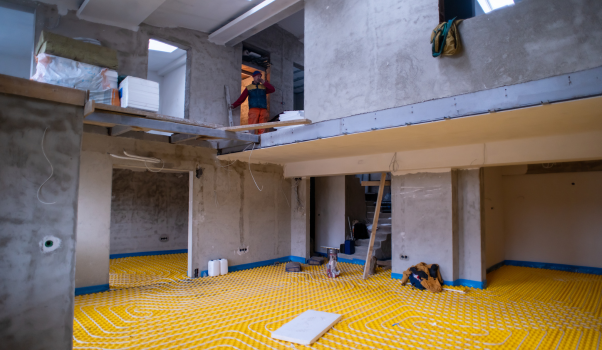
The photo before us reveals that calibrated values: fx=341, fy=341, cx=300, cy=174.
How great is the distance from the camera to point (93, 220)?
5.71 m

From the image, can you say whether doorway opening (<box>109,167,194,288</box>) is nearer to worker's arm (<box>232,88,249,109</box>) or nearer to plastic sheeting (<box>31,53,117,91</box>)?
worker's arm (<box>232,88,249,109</box>)

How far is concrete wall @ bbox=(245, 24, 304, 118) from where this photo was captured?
961cm

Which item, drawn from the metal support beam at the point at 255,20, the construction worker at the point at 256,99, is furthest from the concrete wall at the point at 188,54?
the construction worker at the point at 256,99

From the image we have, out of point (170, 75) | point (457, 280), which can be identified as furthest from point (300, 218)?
point (170, 75)

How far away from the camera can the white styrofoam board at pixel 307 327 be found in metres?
3.78

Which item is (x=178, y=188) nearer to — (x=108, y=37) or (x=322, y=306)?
(x=108, y=37)

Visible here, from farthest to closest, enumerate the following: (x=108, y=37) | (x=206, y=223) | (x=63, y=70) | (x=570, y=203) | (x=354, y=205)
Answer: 1. (x=354, y=205)
2. (x=570, y=203)
3. (x=206, y=223)
4. (x=108, y=37)
5. (x=63, y=70)

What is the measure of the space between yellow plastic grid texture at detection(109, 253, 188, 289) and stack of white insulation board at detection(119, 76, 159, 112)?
3.37 m

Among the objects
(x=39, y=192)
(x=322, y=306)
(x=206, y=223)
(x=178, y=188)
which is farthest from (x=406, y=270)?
(x=178, y=188)

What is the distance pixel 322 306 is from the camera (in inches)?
198

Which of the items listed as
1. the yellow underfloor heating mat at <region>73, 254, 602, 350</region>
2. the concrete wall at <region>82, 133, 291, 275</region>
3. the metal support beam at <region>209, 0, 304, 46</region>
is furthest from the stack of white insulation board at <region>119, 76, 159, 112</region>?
the yellow underfloor heating mat at <region>73, 254, 602, 350</region>

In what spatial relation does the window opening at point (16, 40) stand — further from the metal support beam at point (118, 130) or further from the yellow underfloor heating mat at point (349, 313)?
the yellow underfloor heating mat at point (349, 313)

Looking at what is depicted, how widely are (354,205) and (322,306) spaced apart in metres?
5.09

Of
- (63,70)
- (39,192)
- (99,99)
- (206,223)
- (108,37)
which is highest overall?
(108,37)
